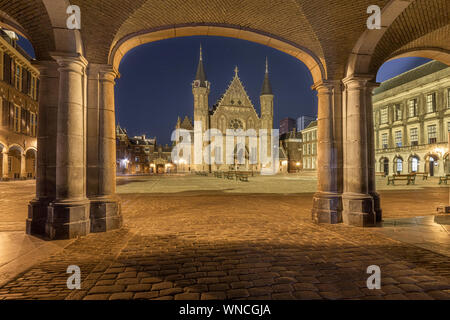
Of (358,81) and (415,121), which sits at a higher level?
(415,121)

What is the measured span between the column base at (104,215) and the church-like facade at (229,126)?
4513 centimetres

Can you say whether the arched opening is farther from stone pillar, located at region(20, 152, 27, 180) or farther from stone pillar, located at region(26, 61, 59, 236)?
stone pillar, located at region(26, 61, 59, 236)

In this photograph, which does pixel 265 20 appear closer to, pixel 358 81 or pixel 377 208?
pixel 358 81

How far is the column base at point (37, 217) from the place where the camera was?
5.07m

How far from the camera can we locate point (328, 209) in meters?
6.07

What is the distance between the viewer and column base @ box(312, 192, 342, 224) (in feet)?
19.7

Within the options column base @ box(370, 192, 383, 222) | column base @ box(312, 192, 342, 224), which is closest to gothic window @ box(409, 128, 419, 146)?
column base @ box(370, 192, 383, 222)

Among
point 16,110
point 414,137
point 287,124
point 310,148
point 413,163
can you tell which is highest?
point 287,124

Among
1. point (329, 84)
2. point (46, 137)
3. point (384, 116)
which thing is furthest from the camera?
point (384, 116)

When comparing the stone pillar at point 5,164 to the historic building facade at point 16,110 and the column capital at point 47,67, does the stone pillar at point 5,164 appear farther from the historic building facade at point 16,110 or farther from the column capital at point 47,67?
the column capital at point 47,67

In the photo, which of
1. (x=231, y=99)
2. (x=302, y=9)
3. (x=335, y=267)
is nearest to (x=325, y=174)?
(x=335, y=267)

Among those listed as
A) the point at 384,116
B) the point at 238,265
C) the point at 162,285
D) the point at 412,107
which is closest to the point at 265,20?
the point at 238,265

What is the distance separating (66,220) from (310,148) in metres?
61.7

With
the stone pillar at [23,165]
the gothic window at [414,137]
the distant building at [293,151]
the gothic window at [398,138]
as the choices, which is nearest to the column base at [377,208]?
the stone pillar at [23,165]
